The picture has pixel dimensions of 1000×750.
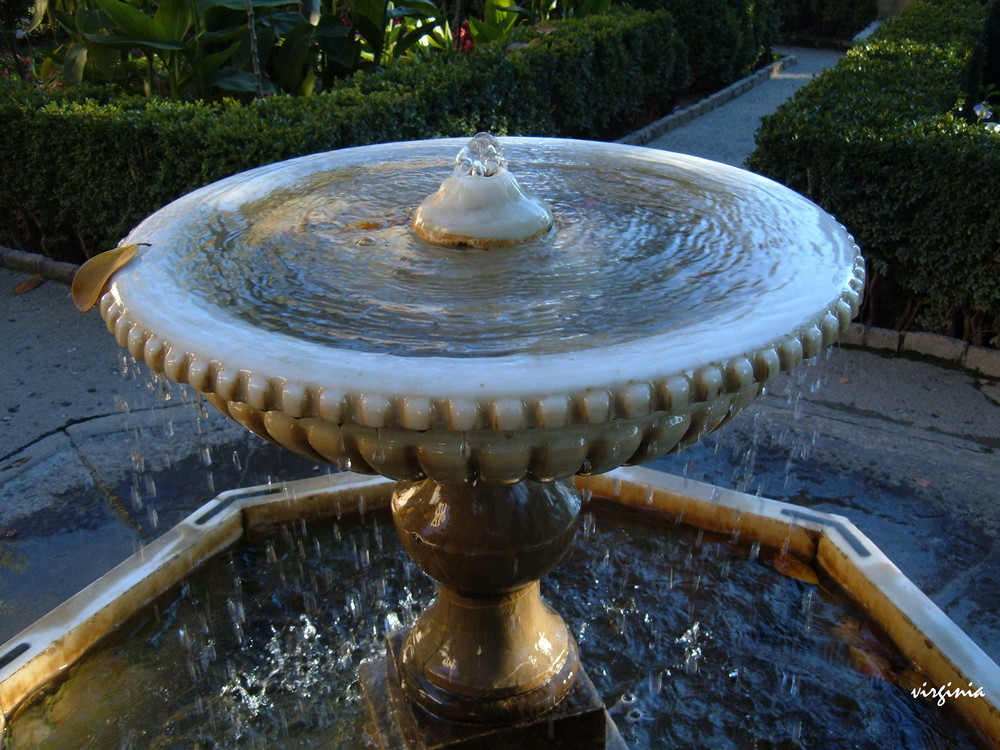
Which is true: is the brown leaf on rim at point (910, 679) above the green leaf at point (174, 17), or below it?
below

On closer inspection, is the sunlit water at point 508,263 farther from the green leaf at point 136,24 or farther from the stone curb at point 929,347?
the green leaf at point 136,24

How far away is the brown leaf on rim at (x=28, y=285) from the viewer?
6.09 metres

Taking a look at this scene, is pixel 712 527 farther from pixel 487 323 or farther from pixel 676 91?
pixel 676 91

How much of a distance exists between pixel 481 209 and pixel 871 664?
75.2 inches

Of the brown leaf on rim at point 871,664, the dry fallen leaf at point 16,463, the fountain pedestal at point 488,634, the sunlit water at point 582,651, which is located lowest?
the dry fallen leaf at point 16,463

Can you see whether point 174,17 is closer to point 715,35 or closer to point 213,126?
point 213,126

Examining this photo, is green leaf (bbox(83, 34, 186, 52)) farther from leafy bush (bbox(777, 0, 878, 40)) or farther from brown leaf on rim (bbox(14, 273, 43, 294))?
leafy bush (bbox(777, 0, 878, 40))

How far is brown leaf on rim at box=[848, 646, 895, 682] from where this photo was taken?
107 inches

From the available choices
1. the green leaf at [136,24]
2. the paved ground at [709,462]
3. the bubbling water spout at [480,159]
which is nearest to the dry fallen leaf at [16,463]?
the paved ground at [709,462]

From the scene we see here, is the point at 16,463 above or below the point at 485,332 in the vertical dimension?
below

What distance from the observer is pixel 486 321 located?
5.52 feet

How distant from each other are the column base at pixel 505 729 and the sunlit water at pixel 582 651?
0.18 metres

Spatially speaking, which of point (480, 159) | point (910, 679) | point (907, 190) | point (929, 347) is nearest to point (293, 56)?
point (907, 190)

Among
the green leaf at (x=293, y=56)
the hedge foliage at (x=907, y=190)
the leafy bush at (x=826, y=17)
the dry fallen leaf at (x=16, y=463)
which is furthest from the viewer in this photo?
the leafy bush at (x=826, y=17)
